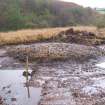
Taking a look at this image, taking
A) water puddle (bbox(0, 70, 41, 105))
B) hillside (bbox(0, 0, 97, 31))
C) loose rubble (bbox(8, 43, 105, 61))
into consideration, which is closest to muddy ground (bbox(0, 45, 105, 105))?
water puddle (bbox(0, 70, 41, 105))

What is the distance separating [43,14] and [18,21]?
41.3 ft

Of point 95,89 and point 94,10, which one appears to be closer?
point 95,89

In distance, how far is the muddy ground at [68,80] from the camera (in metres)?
9.88

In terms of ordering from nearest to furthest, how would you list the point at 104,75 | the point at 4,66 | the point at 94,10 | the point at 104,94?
the point at 104,94 < the point at 104,75 < the point at 4,66 < the point at 94,10

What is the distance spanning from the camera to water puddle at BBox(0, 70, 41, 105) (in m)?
9.85

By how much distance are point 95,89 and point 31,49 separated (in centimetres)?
729

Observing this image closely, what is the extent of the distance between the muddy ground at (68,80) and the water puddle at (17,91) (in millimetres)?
269

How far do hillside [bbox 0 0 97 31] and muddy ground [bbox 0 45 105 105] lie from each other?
1904 cm

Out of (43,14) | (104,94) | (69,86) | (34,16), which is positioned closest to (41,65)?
(69,86)

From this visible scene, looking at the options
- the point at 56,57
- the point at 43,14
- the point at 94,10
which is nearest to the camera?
the point at 56,57

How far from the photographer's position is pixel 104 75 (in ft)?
42.5

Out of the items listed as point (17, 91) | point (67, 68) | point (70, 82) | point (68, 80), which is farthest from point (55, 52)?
point (17, 91)

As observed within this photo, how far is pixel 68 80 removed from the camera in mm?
12227

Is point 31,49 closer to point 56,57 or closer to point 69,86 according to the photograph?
point 56,57
